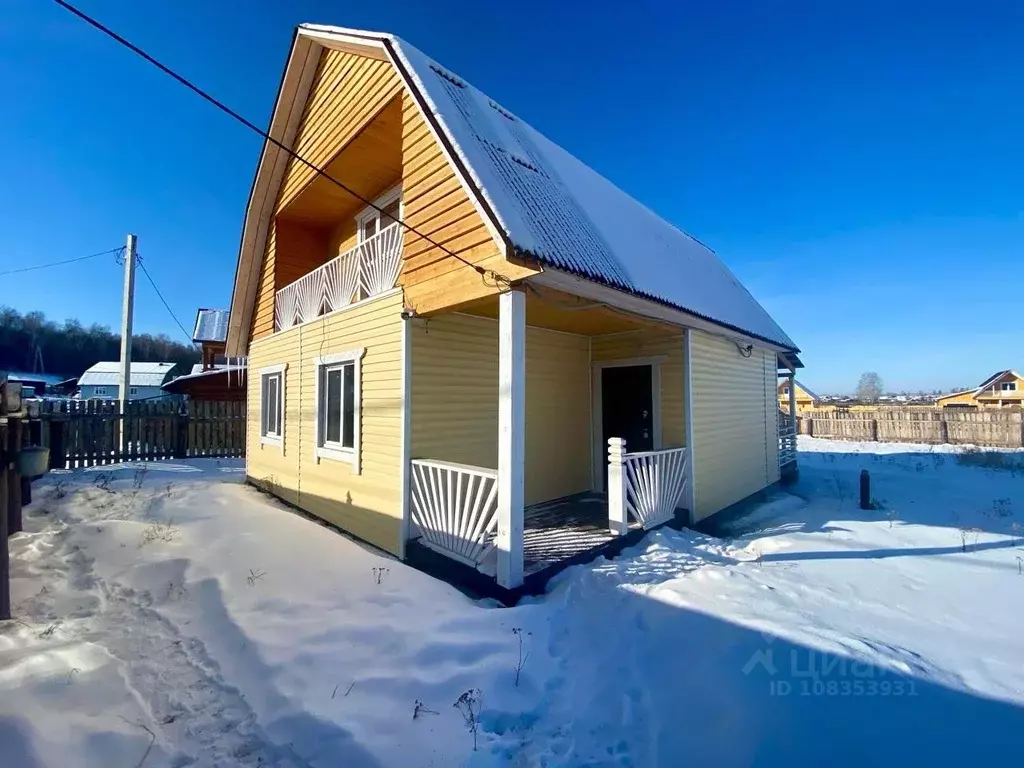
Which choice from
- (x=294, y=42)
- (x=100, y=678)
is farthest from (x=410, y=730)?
(x=294, y=42)

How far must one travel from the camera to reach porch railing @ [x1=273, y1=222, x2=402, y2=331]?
622 cm

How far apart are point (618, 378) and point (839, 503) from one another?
5.39 meters

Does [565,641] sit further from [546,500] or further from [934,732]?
[546,500]

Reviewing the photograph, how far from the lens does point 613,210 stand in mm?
8383

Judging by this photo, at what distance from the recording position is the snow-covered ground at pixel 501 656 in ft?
8.46

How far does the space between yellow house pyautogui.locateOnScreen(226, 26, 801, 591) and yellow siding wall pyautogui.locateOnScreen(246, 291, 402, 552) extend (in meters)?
0.04

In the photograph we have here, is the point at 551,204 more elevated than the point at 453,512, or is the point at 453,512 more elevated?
the point at 551,204

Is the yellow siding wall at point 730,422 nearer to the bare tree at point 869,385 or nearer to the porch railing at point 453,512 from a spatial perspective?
the porch railing at point 453,512

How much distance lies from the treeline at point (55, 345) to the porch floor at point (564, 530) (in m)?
60.9

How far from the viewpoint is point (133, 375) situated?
4466 cm

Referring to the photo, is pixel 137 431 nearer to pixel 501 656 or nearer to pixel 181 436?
pixel 181 436

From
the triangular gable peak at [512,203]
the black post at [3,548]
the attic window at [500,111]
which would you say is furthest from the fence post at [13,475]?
the attic window at [500,111]

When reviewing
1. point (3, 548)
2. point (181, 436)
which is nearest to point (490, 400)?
point (3, 548)

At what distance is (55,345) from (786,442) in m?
78.2
